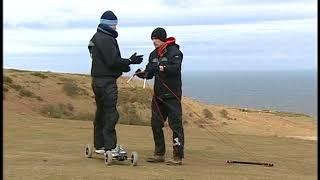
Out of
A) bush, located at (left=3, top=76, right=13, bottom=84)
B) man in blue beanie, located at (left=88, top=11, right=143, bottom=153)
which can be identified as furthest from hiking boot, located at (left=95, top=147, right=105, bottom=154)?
bush, located at (left=3, top=76, right=13, bottom=84)

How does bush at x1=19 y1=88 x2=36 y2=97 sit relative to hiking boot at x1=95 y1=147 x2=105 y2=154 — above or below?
above

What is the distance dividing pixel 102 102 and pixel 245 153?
365 centimetres

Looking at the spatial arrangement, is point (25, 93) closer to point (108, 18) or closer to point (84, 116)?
point (84, 116)

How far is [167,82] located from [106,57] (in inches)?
36.4

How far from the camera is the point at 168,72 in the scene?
9008 mm

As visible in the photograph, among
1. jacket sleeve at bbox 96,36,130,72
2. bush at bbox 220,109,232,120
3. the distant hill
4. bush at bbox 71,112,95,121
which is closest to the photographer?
jacket sleeve at bbox 96,36,130,72

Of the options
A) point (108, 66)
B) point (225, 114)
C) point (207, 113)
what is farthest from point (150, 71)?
point (225, 114)

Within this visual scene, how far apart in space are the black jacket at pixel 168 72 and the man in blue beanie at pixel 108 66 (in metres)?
0.25

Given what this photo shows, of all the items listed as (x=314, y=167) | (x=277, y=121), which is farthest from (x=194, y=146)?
(x=277, y=121)

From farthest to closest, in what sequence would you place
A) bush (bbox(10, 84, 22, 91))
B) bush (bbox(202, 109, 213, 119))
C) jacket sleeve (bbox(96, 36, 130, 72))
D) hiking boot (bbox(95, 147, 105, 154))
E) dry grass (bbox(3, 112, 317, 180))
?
bush (bbox(202, 109, 213, 119)) < bush (bbox(10, 84, 22, 91)) < hiking boot (bbox(95, 147, 105, 154)) < jacket sleeve (bbox(96, 36, 130, 72)) < dry grass (bbox(3, 112, 317, 180))

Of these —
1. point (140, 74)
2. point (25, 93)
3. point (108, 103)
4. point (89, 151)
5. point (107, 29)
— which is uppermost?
point (25, 93)

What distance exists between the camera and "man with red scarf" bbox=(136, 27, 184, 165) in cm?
906

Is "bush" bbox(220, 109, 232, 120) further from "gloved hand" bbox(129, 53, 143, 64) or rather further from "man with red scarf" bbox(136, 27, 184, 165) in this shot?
"gloved hand" bbox(129, 53, 143, 64)

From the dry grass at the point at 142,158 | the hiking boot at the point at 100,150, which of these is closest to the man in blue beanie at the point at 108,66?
the hiking boot at the point at 100,150
